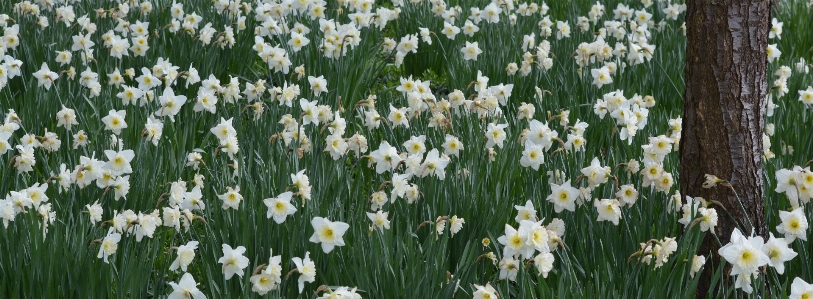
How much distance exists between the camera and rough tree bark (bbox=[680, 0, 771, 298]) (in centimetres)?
238

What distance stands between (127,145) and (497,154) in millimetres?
1391

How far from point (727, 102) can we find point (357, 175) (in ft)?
3.97

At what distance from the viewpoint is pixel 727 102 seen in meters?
2.39

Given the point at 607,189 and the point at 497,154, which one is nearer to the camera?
the point at 607,189

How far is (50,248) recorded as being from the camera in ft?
7.09

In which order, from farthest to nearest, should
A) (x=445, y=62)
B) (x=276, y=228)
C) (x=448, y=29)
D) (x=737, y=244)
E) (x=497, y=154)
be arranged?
1. (x=445, y=62)
2. (x=448, y=29)
3. (x=497, y=154)
4. (x=276, y=228)
5. (x=737, y=244)

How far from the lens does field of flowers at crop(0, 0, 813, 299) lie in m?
2.16

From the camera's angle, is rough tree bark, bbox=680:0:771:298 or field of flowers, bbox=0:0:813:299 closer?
field of flowers, bbox=0:0:813:299

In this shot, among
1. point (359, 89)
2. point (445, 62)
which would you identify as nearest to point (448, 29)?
point (445, 62)

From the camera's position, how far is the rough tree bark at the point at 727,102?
93.8 inches

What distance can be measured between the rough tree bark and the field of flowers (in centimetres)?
8

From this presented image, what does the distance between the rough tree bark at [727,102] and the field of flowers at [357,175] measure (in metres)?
0.08

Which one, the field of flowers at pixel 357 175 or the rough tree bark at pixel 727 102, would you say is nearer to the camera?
the field of flowers at pixel 357 175

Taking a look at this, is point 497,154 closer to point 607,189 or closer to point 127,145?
point 607,189
